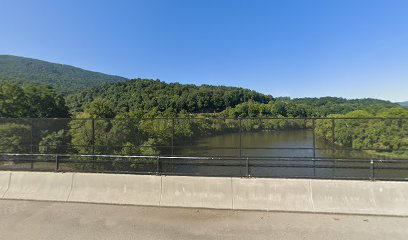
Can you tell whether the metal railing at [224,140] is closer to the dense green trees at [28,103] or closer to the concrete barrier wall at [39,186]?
the concrete barrier wall at [39,186]

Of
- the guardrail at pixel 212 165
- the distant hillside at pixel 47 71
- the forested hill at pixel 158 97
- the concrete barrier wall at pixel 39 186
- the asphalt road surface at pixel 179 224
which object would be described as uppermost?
the distant hillside at pixel 47 71

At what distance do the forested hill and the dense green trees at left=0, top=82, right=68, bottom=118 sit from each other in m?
27.1

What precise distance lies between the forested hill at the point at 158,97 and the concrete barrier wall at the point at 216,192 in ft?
254

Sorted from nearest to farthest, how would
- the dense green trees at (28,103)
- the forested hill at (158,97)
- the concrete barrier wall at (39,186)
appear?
1. the concrete barrier wall at (39,186)
2. the dense green trees at (28,103)
3. the forested hill at (158,97)

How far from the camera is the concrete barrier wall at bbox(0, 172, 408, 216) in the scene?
19.8 ft

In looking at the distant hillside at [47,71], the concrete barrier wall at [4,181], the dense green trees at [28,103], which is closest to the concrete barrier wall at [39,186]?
the concrete barrier wall at [4,181]

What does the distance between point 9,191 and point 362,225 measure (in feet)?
29.9

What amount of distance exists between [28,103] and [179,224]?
51.7 m

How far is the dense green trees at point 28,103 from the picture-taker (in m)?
41.9

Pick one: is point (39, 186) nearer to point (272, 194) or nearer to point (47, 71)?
point (272, 194)

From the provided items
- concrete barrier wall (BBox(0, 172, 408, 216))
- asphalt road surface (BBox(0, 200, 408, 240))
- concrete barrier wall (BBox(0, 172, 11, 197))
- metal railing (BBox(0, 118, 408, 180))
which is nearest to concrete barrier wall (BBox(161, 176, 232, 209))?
concrete barrier wall (BBox(0, 172, 408, 216))

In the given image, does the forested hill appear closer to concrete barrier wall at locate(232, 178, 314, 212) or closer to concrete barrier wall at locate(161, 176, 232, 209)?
concrete barrier wall at locate(161, 176, 232, 209)

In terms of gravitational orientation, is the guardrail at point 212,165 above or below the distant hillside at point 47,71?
below

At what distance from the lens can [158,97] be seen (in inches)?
3856
